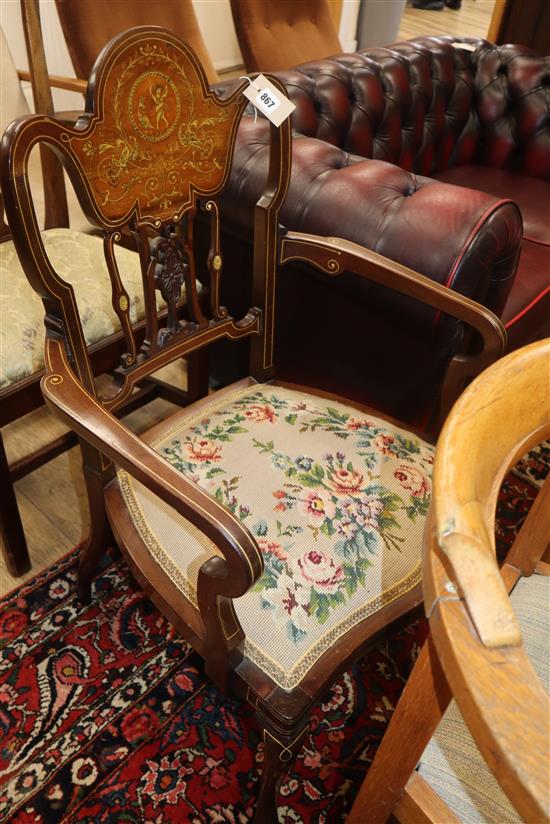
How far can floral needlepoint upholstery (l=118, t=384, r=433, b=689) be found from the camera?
2.53ft

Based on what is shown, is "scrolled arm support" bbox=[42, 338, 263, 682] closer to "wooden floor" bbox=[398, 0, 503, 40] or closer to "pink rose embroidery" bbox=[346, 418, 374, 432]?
"pink rose embroidery" bbox=[346, 418, 374, 432]

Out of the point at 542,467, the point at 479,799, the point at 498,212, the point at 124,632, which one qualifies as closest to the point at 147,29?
the point at 498,212

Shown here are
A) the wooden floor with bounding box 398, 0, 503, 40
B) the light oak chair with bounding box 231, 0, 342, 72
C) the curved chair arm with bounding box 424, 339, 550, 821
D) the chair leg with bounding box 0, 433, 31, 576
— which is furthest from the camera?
the wooden floor with bounding box 398, 0, 503, 40

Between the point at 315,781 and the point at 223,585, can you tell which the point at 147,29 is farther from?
the point at 315,781

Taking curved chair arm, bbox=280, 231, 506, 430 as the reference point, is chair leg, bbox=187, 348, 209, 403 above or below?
below

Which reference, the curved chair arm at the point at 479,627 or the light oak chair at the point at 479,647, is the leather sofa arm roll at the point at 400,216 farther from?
the curved chair arm at the point at 479,627

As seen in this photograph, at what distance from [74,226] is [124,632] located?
1.83 m

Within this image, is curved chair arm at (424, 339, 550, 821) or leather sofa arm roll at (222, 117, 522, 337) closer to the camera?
curved chair arm at (424, 339, 550, 821)

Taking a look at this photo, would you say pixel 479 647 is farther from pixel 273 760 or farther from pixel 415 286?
pixel 415 286

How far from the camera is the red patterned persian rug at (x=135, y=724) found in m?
0.98

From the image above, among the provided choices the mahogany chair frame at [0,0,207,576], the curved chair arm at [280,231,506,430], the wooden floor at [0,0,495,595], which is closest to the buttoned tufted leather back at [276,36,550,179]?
the mahogany chair frame at [0,0,207,576]

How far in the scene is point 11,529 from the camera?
3.96ft

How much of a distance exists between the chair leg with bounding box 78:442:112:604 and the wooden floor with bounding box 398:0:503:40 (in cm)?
597

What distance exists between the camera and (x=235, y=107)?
907mm
